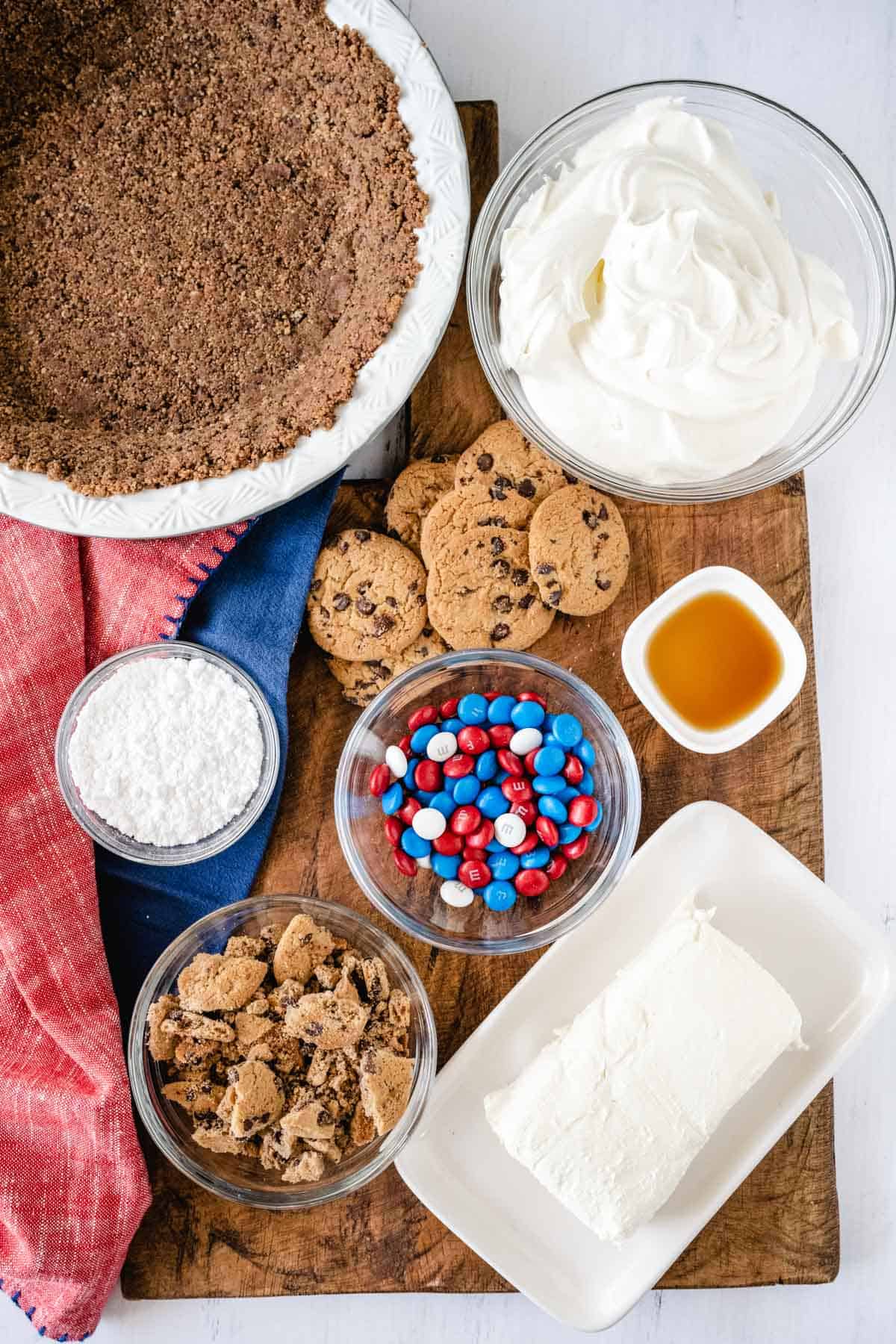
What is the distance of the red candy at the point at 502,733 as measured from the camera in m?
1.72

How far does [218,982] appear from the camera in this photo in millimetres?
1627

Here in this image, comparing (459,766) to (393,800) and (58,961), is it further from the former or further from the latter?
(58,961)

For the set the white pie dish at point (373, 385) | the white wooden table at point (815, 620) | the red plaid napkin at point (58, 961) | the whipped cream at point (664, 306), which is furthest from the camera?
the white wooden table at point (815, 620)

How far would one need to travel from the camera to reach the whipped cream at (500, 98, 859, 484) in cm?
145

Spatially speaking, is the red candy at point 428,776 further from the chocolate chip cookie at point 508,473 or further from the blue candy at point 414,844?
the chocolate chip cookie at point 508,473

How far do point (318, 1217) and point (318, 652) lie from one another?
0.95 m

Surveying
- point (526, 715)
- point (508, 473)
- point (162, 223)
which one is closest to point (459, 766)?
point (526, 715)

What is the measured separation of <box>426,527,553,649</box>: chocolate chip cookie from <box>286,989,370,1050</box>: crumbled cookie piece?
0.61 metres

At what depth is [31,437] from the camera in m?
1.62

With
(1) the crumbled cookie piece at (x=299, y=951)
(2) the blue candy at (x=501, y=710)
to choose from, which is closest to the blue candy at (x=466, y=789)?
(2) the blue candy at (x=501, y=710)

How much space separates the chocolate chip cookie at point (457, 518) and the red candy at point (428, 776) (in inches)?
13.2

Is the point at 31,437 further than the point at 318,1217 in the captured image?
No

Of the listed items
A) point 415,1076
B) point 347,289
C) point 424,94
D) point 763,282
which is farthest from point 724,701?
point 424,94

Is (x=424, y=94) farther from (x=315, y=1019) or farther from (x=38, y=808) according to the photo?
(x=315, y=1019)
